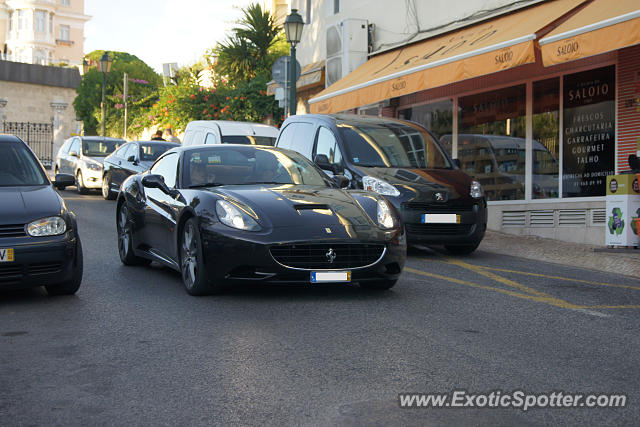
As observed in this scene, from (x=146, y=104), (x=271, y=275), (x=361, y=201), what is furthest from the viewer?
(x=146, y=104)

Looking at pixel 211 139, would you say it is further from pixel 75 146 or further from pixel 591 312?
pixel 591 312

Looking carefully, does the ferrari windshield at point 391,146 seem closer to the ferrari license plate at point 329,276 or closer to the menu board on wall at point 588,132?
the menu board on wall at point 588,132

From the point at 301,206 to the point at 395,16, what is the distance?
14.7 meters

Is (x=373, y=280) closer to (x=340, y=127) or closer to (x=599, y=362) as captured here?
(x=599, y=362)

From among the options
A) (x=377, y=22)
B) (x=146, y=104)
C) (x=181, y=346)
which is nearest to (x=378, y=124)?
(x=181, y=346)

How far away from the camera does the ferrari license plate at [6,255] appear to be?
700 cm

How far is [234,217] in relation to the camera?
7430mm

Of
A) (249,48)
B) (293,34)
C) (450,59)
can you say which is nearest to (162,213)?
(450,59)

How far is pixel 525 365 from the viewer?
16.9 feet

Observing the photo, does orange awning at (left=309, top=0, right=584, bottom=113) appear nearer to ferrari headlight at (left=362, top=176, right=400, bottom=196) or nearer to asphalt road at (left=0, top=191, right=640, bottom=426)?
ferrari headlight at (left=362, top=176, right=400, bottom=196)

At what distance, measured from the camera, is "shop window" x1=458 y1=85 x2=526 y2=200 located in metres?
16.4

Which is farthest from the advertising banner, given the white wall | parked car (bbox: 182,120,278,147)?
parked car (bbox: 182,120,278,147)

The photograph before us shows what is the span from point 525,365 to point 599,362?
1.53 ft

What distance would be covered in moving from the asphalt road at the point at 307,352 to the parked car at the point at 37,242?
226 mm
